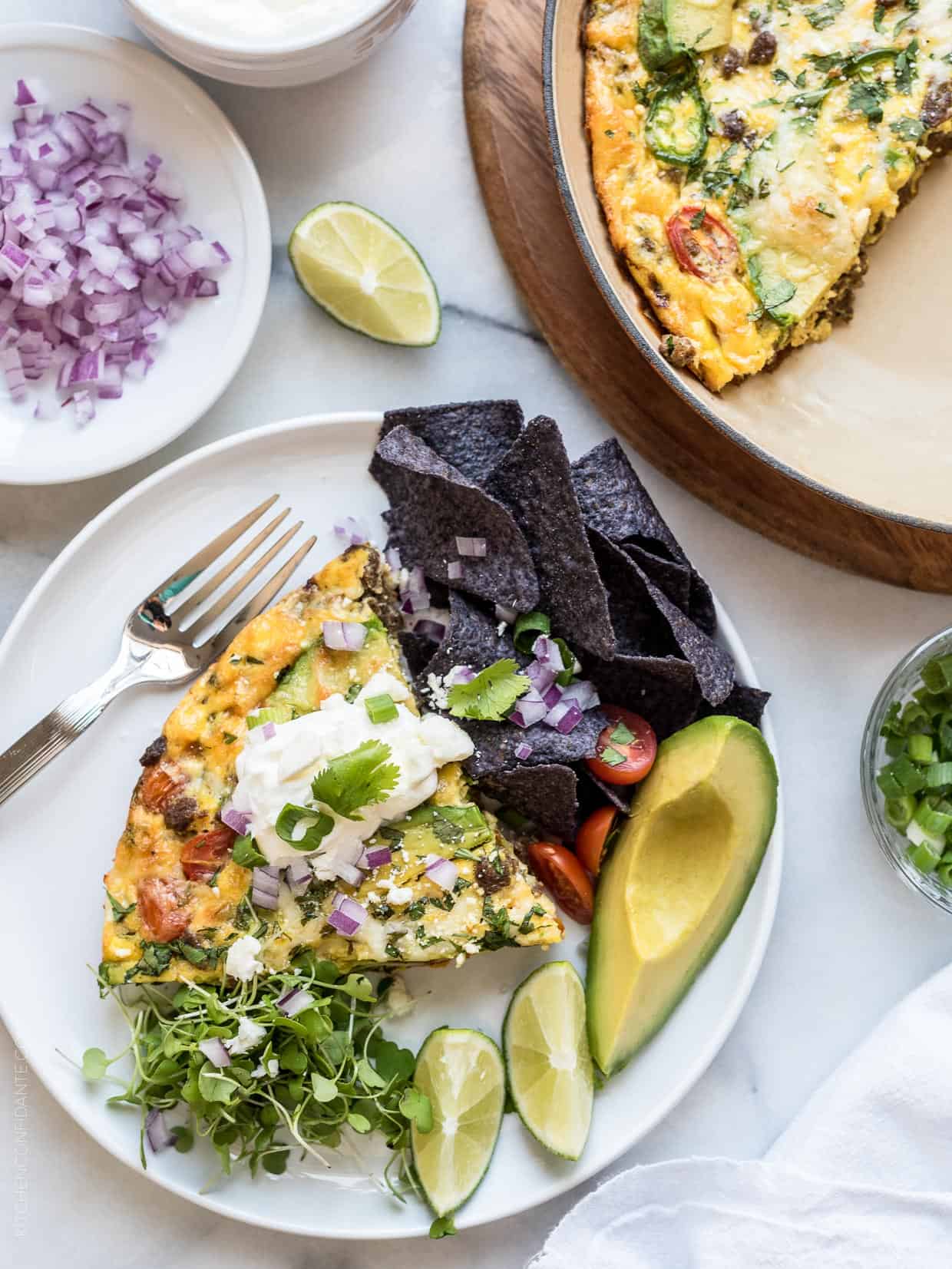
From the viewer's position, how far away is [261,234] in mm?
2646

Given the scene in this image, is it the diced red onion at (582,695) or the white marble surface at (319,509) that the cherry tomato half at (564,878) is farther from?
the white marble surface at (319,509)

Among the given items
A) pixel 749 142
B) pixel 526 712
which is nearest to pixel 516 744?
pixel 526 712

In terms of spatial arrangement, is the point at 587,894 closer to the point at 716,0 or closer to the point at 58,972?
the point at 58,972

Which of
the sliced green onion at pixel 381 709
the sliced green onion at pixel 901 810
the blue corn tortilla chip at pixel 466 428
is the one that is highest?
the blue corn tortilla chip at pixel 466 428

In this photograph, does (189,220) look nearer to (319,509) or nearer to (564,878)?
(319,509)

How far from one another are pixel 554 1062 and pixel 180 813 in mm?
1014

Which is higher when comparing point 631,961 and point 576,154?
point 576,154

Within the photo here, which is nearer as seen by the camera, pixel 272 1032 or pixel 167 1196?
pixel 272 1032

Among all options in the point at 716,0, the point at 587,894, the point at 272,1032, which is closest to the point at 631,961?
the point at 587,894

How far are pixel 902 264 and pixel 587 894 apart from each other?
1.73m

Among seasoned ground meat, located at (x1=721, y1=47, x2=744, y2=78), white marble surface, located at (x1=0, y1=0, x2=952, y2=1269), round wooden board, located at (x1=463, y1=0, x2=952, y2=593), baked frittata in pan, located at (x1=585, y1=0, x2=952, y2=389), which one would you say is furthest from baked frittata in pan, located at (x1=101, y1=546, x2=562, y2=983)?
seasoned ground meat, located at (x1=721, y1=47, x2=744, y2=78)

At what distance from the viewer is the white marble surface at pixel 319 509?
9.31ft

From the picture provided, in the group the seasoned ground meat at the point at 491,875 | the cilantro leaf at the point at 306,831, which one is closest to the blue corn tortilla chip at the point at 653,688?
the seasoned ground meat at the point at 491,875

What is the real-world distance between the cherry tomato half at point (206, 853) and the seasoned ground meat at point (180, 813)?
40mm
